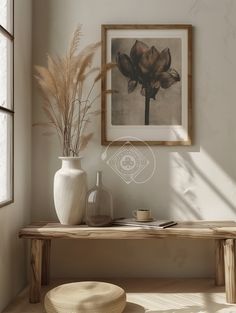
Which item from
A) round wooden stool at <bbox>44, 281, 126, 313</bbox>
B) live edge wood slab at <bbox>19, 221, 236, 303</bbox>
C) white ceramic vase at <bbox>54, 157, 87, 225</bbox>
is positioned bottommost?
round wooden stool at <bbox>44, 281, 126, 313</bbox>

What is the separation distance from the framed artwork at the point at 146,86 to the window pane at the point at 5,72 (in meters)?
0.71

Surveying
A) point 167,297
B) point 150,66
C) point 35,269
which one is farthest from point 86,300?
point 150,66

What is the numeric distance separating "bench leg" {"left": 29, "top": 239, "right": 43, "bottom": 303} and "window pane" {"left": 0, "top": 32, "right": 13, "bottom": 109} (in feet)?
2.86

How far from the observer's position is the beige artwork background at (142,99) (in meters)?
3.22

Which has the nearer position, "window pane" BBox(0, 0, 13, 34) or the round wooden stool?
the round wooden stool

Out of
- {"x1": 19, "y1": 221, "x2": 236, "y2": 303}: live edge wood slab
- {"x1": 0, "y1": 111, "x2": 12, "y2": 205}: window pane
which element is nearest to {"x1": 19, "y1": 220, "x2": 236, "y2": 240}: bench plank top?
{"x1": 19, "y1": 221, "x2": 236, "y2": 303}: live edge wood slab

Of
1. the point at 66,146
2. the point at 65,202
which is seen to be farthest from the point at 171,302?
the point at 66,146

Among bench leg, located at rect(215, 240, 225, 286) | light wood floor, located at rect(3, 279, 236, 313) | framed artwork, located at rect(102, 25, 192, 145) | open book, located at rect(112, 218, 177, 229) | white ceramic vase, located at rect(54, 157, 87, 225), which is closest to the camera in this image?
light wood floor, located at rect(3, 279, 236, 313)

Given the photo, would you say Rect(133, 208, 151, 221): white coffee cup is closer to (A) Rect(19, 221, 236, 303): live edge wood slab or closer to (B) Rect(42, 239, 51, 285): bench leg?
(A) Rect(19, 221, 236, 303): live edge wood slab

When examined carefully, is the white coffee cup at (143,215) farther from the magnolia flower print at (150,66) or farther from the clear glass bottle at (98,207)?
the magnolia flower print at (150,66)

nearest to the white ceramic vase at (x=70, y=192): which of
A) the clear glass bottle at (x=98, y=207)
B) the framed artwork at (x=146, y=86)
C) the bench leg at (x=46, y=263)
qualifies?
the clear glass bottle at (x=98, y=207)

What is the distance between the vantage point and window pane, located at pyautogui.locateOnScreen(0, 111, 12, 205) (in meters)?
2.68

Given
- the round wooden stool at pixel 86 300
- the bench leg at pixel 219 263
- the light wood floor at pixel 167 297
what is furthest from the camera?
the bench leg at pixel 219 263

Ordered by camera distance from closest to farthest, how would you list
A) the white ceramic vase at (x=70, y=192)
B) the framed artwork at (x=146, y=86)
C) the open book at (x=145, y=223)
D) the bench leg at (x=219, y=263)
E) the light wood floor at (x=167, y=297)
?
the light wood floor at (x=167, y=297) → the open book at (x=145, y=223) → the white ceramic vase at (x=70, y=192) → the bench leg at (x=219, y=263) → the framed artwork at (x=146, y=86)
